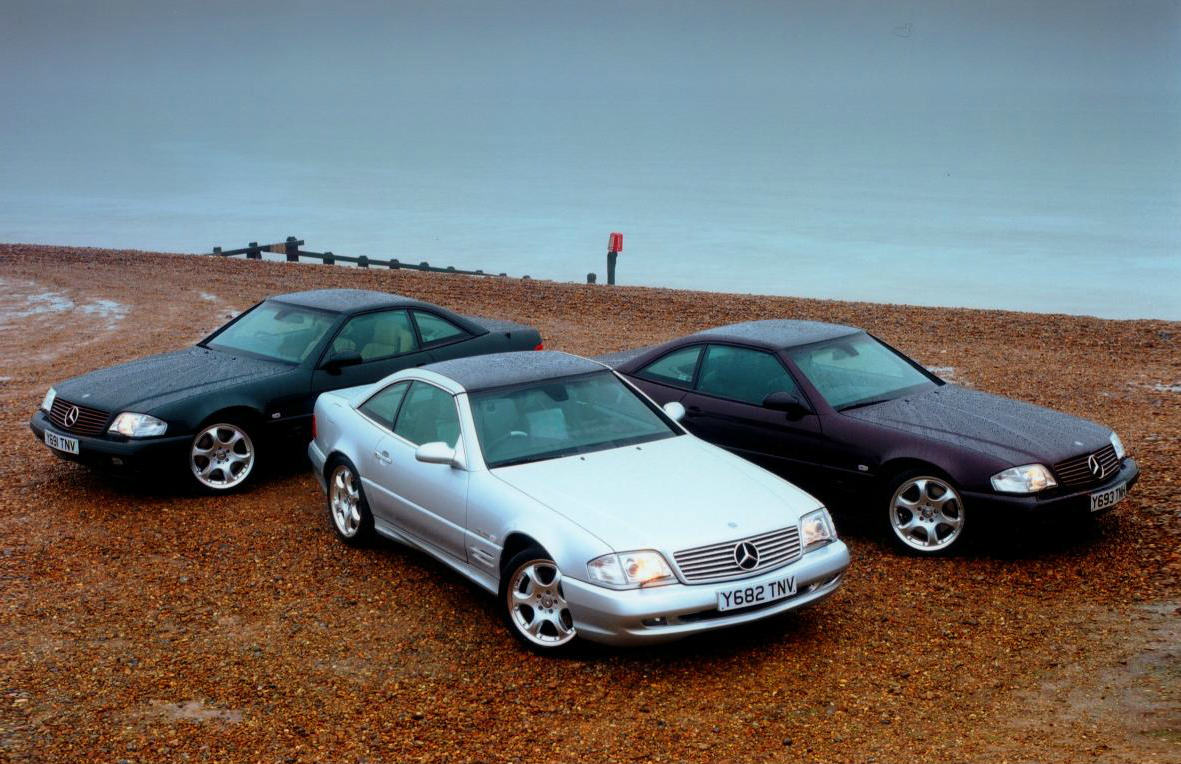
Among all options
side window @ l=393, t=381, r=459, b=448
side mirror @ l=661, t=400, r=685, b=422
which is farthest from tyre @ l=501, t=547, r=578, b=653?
side mirror @ l=661, t=400, r=685, b=422

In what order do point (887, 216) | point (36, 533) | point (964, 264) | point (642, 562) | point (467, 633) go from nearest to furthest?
point (642, 562)
point (467, 633)
point (36, 533)
point (964, 264)
point (887, 216)

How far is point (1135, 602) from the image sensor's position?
22.1 feet

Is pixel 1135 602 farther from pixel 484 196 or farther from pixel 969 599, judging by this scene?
pixel 484 196

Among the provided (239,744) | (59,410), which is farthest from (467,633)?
(59,410)

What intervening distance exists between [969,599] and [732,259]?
191ft

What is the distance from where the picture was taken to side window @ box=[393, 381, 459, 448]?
7.09 meters

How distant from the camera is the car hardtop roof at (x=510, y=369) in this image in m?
7.25

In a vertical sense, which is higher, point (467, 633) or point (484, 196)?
point (484, 196)

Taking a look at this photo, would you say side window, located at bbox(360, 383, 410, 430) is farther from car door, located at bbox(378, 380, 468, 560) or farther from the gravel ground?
the gravel ground

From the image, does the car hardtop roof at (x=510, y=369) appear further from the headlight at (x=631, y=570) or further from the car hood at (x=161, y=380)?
the car hood at (x=161, y=380)

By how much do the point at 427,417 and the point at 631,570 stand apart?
2.20m

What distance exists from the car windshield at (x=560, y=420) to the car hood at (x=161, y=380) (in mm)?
3172

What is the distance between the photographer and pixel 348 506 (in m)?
7.93

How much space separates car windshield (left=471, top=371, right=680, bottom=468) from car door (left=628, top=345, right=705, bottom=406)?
1.46 meters
